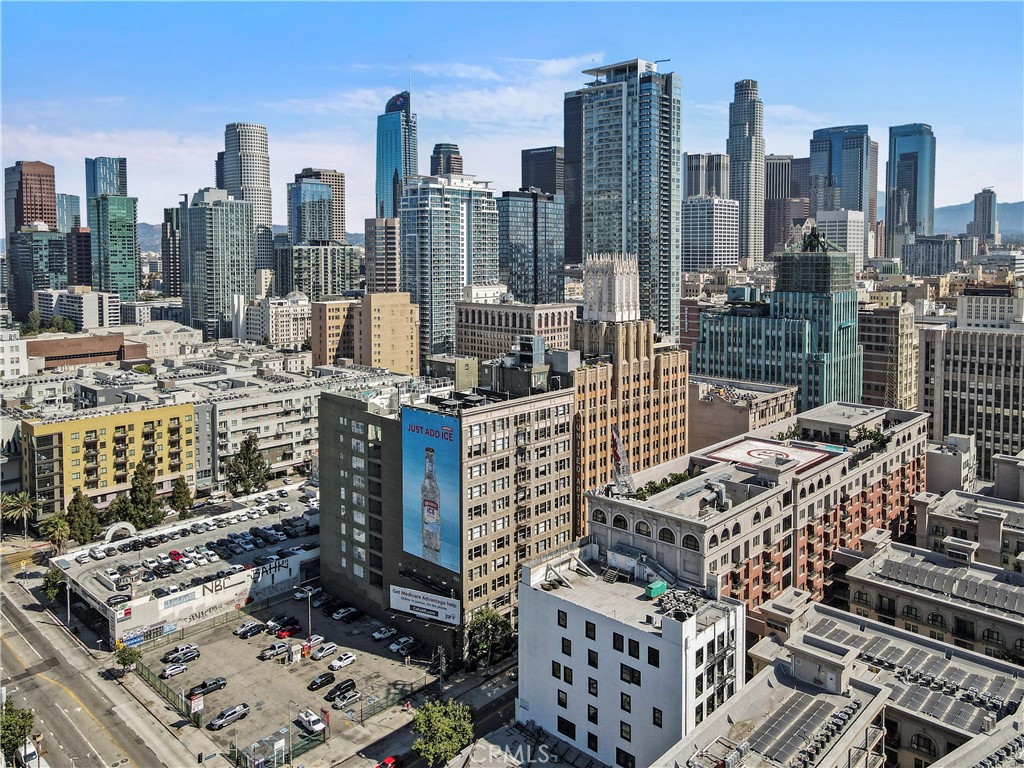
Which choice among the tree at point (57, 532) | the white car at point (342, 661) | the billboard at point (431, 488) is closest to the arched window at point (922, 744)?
the billboard at point (431, 488)

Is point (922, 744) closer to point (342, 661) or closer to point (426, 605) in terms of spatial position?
point (426, 605)

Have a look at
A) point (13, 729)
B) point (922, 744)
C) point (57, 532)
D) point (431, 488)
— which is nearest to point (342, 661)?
point (431, 488)

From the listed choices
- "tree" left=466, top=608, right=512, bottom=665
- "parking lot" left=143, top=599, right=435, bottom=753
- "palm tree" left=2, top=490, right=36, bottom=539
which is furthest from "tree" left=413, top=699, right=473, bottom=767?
"palm tree" left=2, top=490, right=36, bottom=539

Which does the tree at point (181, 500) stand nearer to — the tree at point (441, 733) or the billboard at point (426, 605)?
the billboard at point (426, 605)

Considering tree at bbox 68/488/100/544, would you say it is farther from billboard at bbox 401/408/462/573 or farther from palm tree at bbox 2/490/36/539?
billboard at bbox 401/408/462/573

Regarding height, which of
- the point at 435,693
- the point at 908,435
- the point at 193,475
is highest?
the point at 908,435

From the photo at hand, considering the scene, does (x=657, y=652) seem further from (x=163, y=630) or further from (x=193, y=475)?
(x=193, y=475)

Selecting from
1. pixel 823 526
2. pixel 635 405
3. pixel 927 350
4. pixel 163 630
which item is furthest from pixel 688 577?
pixel 927 350
